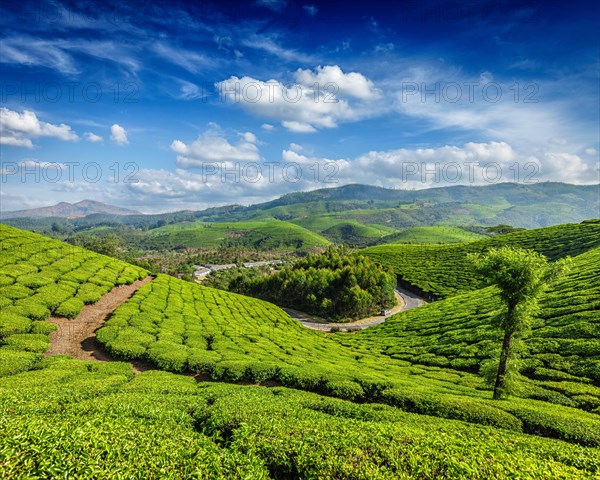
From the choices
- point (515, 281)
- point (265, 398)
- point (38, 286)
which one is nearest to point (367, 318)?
point (515, 281)

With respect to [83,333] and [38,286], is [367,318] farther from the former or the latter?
[38,286]

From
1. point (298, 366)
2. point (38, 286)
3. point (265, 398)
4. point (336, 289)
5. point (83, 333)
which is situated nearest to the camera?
point (265, 398)

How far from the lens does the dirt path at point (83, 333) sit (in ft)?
80.2

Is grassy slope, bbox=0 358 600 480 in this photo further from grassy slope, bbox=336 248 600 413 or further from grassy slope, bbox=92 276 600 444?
grassy slope, bbox=336 248 600 413

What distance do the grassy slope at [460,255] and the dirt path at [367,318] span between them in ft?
15.2

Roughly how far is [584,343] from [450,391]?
16.4 metres

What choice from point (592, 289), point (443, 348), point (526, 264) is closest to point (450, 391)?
point (526, 264)

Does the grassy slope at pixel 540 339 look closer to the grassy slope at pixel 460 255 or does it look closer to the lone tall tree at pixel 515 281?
the lone tall tree at pixel 515 281

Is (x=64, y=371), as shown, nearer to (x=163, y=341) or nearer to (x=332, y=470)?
(x=163, y=341)

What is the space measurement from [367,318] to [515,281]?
67858 mm

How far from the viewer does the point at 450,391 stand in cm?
2119

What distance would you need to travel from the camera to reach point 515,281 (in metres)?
17.5

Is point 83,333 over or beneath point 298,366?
over

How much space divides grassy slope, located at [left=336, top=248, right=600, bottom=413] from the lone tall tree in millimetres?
1263
